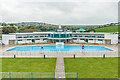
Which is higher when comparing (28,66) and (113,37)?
(113,37)

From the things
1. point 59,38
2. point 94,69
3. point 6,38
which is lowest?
point 94,69

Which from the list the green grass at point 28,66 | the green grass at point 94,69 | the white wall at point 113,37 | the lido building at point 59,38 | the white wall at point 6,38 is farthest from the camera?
the lido building at point 59,38

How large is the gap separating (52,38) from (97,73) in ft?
139

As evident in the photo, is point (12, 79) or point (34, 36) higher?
point (34, 36)

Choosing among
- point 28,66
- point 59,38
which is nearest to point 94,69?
point 28,66

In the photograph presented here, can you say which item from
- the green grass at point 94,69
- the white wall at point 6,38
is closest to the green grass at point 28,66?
the green grass at point 94,69

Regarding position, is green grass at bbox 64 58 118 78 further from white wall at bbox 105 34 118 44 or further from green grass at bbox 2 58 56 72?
white wall at bbox 105 34 118 44

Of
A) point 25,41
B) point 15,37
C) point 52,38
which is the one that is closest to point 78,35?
point 52,38

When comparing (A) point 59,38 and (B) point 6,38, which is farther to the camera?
(A) point 59,38

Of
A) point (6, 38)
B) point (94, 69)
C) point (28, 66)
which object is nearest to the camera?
point (94, 69)

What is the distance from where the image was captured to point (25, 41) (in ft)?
196

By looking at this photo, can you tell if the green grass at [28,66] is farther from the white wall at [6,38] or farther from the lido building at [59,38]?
the lido building at [59,38]

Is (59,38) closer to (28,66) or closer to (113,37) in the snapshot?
(113,37)

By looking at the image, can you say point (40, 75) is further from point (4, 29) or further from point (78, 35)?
point (4, 29)
